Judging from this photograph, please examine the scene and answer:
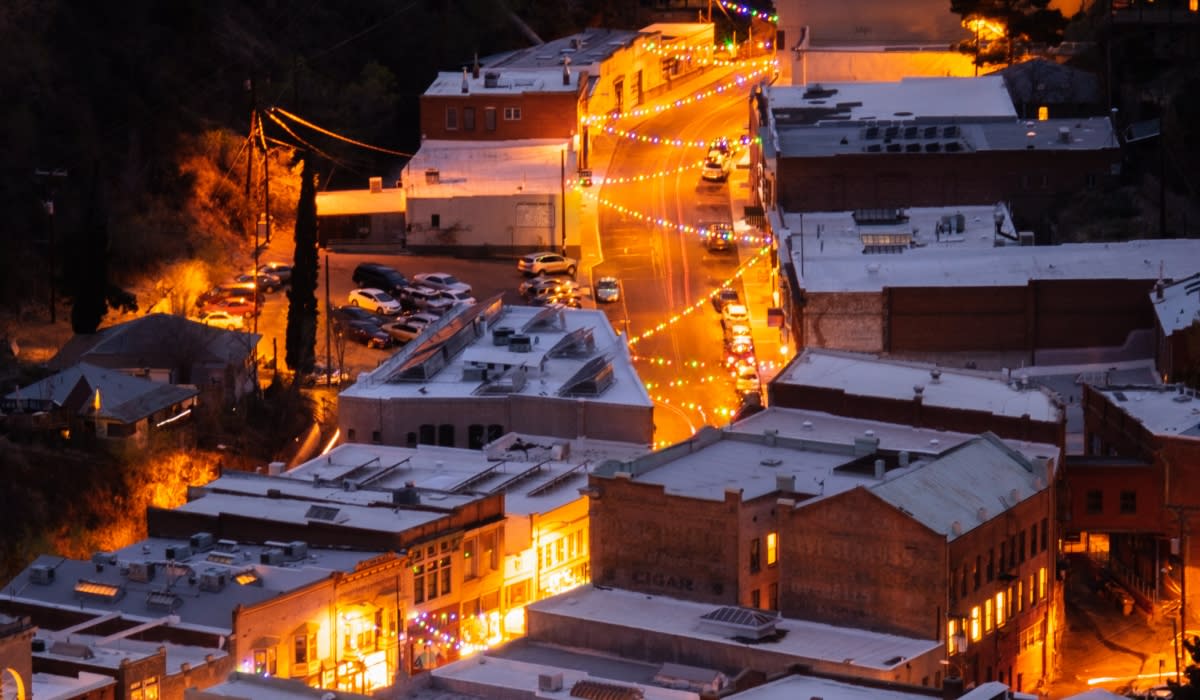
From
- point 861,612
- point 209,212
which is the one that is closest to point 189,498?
point 861,612

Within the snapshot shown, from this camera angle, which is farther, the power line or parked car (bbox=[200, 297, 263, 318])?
the power line

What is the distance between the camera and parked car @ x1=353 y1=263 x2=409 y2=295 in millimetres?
80312

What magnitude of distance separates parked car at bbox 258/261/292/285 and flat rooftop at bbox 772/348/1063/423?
18.5 meters

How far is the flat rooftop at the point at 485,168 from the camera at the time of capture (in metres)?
86.1

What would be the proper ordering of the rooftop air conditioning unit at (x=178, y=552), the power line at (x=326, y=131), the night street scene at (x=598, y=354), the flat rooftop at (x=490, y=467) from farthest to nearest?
1. the power line at (x=326, y=131)
2. the flat rooftop at (x=490, y=467)
3. the rooftop air conditioning unit at (x=178, y=552)
4. the night street scene at (x=598, y=354)

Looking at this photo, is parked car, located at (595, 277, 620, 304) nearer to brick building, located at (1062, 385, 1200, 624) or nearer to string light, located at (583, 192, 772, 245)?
string light, located at (583, 192, 772, 245)

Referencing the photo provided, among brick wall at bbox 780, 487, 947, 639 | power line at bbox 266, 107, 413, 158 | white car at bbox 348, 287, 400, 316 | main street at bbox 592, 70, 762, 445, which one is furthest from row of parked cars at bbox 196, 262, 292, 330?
brick wall at bbox 780, 487, 947, 639

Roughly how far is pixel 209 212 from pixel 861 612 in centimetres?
3738

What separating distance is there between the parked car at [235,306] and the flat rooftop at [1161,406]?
23.3 meters

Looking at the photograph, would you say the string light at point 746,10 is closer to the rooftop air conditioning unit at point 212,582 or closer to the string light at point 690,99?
the string light at point 690,99

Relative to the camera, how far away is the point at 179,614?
5059 cm

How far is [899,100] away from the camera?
3588 inches

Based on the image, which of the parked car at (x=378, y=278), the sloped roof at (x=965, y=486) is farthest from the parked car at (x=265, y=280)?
the sloped roof at (x=965, y=486)

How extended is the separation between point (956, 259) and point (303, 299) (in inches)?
670
